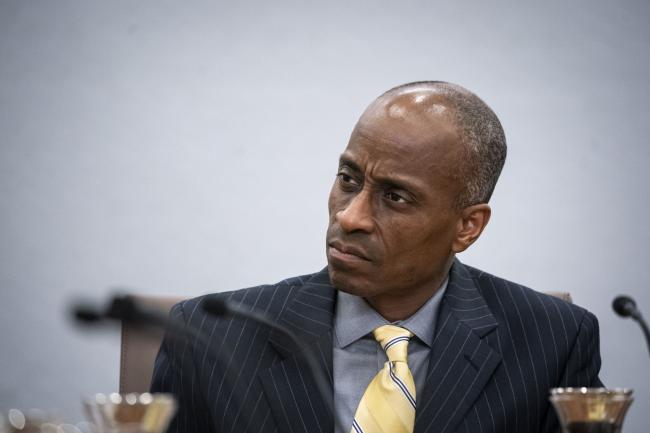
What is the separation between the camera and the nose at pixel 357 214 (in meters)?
1.73

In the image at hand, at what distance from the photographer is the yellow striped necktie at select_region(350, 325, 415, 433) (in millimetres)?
1639

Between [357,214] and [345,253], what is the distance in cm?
8

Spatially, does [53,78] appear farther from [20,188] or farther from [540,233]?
[540,233]

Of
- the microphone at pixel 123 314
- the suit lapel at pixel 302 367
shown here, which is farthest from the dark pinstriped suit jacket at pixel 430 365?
the microphone at pixel 123 314

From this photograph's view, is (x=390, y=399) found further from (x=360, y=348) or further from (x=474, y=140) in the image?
(x=474, y=140)

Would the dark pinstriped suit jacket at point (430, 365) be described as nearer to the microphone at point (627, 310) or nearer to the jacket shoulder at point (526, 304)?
the jacket shoulder at point (526, 304)

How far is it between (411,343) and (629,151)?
5.41 ft

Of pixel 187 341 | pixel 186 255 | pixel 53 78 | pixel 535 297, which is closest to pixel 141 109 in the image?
pixel 53 78

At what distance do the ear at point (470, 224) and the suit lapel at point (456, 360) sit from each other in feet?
0.33

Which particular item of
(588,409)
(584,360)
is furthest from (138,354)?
(588,409)

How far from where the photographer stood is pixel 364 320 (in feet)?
6.07

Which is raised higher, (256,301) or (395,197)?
(395,197)

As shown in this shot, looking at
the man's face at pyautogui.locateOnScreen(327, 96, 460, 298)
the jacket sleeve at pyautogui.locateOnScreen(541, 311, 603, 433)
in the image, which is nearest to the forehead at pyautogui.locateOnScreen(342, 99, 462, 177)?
the man's face at pyautogui.locateOnScreen(327, 96, 460, 298)

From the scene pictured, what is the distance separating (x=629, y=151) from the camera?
3.12 m
